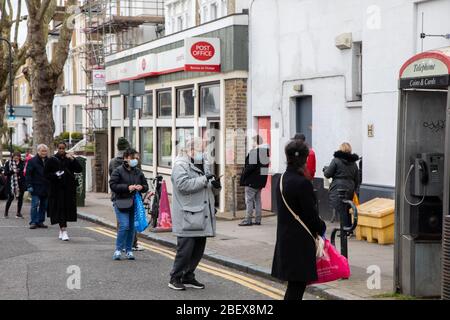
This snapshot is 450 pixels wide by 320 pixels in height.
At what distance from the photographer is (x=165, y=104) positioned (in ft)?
85.5

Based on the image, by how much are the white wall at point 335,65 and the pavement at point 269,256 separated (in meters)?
1.85

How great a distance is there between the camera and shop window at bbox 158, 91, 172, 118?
83.9ft

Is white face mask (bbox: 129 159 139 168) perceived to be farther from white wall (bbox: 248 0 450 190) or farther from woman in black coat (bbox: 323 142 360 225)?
white wall (bbox: 248 0 450 190)

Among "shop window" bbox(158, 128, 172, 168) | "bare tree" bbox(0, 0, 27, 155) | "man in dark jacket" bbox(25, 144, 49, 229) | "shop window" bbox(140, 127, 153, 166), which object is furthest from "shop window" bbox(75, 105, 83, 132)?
"man in dark jacket" bbox(25, 144, 49, 229)

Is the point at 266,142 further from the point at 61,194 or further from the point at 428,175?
the point at 428,175

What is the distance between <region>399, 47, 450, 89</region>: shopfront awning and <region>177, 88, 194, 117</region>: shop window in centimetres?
1440

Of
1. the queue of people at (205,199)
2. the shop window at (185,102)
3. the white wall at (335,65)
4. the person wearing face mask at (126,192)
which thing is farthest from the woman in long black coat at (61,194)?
the shop window at (185,102)

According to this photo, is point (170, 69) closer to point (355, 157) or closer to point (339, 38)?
point (339, 38)

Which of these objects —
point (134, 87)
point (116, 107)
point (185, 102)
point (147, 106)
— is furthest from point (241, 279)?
point (116, 107)

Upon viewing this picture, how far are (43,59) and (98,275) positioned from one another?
1694 centimetres

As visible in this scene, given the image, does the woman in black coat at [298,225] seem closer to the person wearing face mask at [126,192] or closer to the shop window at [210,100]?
the person wearing face mask at [126,192]

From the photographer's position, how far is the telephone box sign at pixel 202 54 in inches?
825

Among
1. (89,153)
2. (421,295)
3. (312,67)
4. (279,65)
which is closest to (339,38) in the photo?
(312,67)

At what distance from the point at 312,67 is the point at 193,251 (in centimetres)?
852
